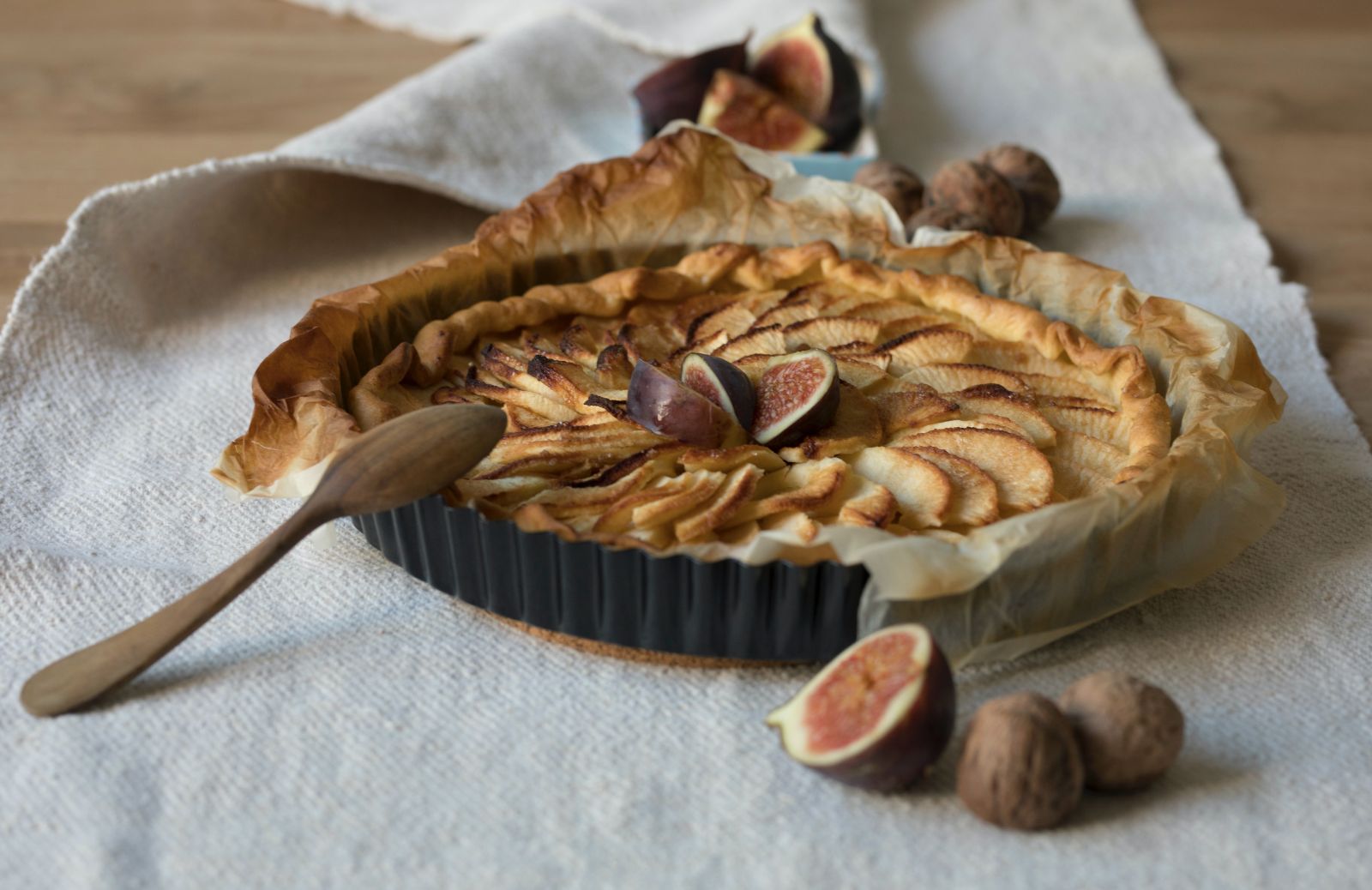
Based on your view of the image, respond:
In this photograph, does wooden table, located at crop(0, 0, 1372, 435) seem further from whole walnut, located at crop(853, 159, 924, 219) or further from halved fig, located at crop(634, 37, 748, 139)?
halved fig, located at crop(634, 37, 748, 139)

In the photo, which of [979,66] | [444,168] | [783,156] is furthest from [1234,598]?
[979,66]

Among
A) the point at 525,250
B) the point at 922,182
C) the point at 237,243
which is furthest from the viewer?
the point at 922,182

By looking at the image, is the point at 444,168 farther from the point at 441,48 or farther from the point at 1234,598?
the point at 1234,598

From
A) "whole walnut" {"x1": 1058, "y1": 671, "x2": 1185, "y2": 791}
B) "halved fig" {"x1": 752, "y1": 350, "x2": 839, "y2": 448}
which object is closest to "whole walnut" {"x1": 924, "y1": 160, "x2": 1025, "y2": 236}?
"halved fig" {"x1": 752, "y1": 350, "x2": 839, "y2": 448}

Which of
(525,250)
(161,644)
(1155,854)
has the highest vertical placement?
(525,250)

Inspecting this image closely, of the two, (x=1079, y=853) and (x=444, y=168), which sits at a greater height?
(x=444, y=168)

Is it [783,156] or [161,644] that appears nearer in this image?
[161,644]
